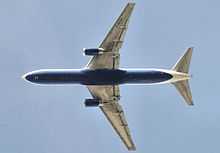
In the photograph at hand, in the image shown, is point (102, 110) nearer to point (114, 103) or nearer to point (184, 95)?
point (114, 103)

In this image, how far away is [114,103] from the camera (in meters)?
176

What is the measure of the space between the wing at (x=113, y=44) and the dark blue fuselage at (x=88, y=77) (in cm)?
105

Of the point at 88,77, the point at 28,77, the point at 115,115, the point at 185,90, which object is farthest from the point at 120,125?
the point at 28,77

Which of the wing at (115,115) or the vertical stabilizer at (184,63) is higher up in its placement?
the vertical stabilizer at (184,63)

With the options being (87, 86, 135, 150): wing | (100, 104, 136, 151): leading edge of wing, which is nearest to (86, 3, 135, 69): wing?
(87, 86, 135, 150): wing

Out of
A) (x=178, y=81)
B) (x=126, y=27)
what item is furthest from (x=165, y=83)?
(x=126, y=27)

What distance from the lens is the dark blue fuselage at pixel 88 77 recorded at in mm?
166875

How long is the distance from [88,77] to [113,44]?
7488mm

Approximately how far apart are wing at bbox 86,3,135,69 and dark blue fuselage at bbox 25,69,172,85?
105 cm

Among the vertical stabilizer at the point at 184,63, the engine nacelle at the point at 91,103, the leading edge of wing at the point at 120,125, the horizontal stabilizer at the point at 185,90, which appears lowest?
the leading edge of wing at the point at 120,125

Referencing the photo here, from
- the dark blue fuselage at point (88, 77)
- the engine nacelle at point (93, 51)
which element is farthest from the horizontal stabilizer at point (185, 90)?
the engine nacelle at point (93, 51)

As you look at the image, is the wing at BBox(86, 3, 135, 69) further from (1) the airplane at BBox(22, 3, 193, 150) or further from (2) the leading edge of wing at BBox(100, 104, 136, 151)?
(2) the leading edge of wing at BBox(100, 104, 136, 151)

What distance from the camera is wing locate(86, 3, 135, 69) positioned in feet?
527

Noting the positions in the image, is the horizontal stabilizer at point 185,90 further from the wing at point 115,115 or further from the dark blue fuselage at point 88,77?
the wing at point 115,115
